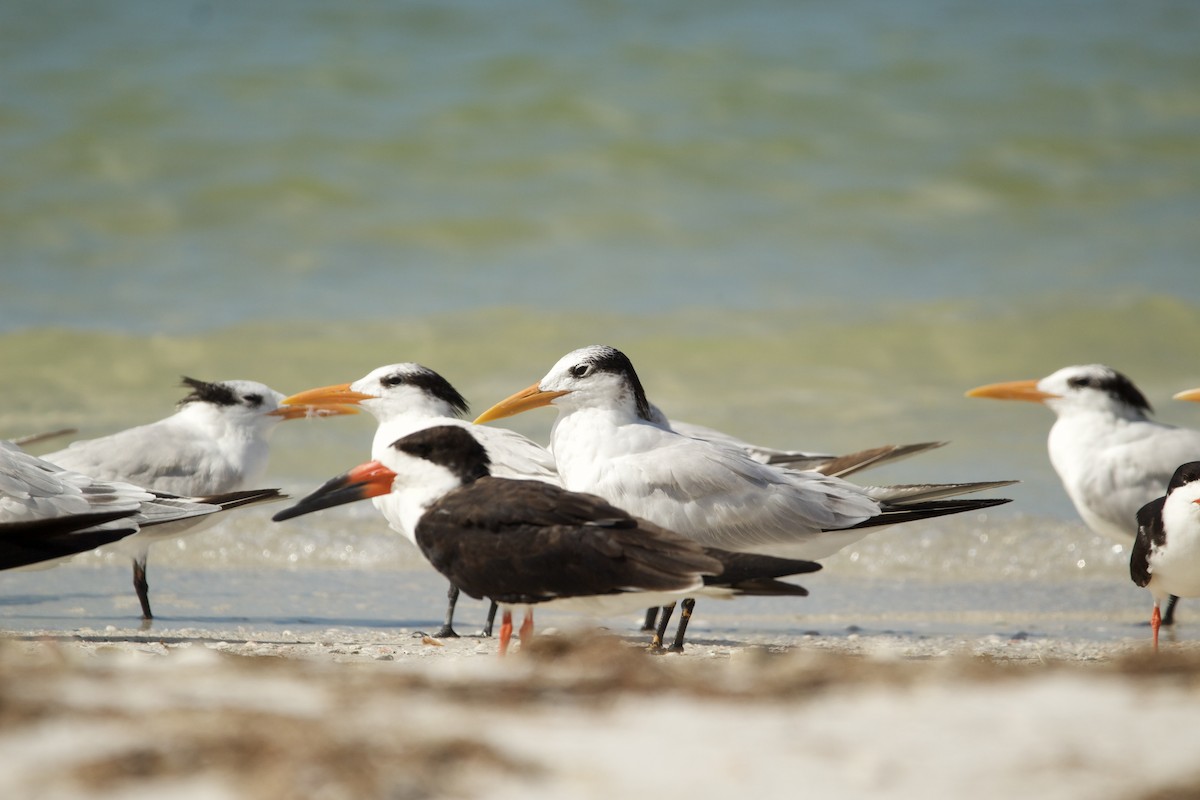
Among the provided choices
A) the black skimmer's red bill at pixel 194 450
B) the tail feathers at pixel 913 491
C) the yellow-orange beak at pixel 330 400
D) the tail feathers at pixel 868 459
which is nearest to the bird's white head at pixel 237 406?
the black skimmer's red bill at pixel 194 450

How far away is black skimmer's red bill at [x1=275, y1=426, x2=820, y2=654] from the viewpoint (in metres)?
3.94

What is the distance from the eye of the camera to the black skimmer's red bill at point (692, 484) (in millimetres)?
4930

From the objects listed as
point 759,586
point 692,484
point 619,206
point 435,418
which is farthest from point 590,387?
point 619,206

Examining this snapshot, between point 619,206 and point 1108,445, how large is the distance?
8.01 m

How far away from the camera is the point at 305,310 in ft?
39.1

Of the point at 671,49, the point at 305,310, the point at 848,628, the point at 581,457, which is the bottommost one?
the point at 848,628

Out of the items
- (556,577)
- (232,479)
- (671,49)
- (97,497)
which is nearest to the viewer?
(556,577)

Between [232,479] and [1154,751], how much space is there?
4496 mm

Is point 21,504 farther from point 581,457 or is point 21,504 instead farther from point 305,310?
point 305,310

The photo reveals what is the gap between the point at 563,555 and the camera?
4.00 m

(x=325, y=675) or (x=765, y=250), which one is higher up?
(x=765, y=250)

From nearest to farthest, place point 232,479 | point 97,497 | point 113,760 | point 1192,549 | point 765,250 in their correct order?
point 113,760
point 1192,549
point 97,497
point 232,479
point 765,250

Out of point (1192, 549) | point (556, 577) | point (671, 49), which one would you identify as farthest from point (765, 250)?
point (556, 577)

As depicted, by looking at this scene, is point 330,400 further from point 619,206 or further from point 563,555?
point 619,206
